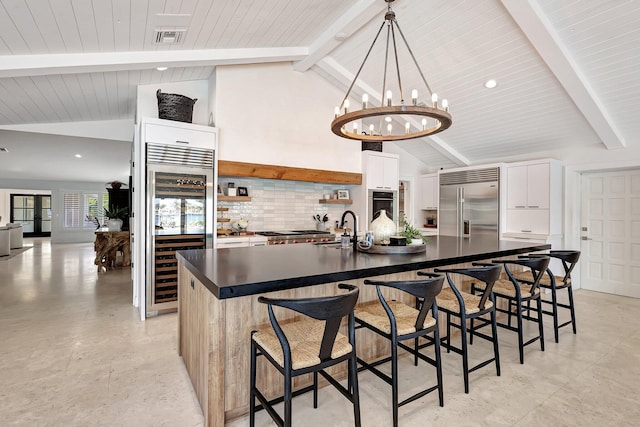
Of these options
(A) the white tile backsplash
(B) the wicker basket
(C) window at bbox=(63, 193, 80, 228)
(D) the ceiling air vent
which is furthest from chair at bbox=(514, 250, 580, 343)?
(C) window at bbox=(63, 193, 80, 228)

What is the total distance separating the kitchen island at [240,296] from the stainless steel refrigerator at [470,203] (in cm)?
359

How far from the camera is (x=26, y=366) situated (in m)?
2.65

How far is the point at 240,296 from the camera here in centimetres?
163

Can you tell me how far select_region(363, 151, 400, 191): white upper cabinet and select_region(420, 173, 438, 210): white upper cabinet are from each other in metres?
1.32

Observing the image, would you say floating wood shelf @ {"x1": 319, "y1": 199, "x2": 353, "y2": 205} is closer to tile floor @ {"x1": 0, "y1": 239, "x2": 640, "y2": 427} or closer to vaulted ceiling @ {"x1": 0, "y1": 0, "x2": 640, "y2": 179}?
vaulted ceiling @ {"x1": 0, "y1": 0, "x2": 640, "y2": 179}

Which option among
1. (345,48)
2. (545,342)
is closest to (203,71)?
(345,48)

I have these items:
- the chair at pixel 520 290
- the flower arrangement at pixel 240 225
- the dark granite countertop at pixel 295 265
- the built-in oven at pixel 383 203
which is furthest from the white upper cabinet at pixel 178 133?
the chair at pixel 520 290

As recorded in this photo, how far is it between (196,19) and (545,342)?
440 centimetres

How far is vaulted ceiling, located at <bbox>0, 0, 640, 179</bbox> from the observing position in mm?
2852

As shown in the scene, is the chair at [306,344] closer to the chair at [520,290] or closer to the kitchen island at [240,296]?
the kitchen island at [240,296]

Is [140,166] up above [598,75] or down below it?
below

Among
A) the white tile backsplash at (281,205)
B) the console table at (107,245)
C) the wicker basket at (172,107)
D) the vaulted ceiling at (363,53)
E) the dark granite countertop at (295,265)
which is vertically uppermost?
the vaulted ceiling at (363,53)

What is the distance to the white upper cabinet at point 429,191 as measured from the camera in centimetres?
692

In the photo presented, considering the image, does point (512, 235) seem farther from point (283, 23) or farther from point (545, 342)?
point (283, 23)
